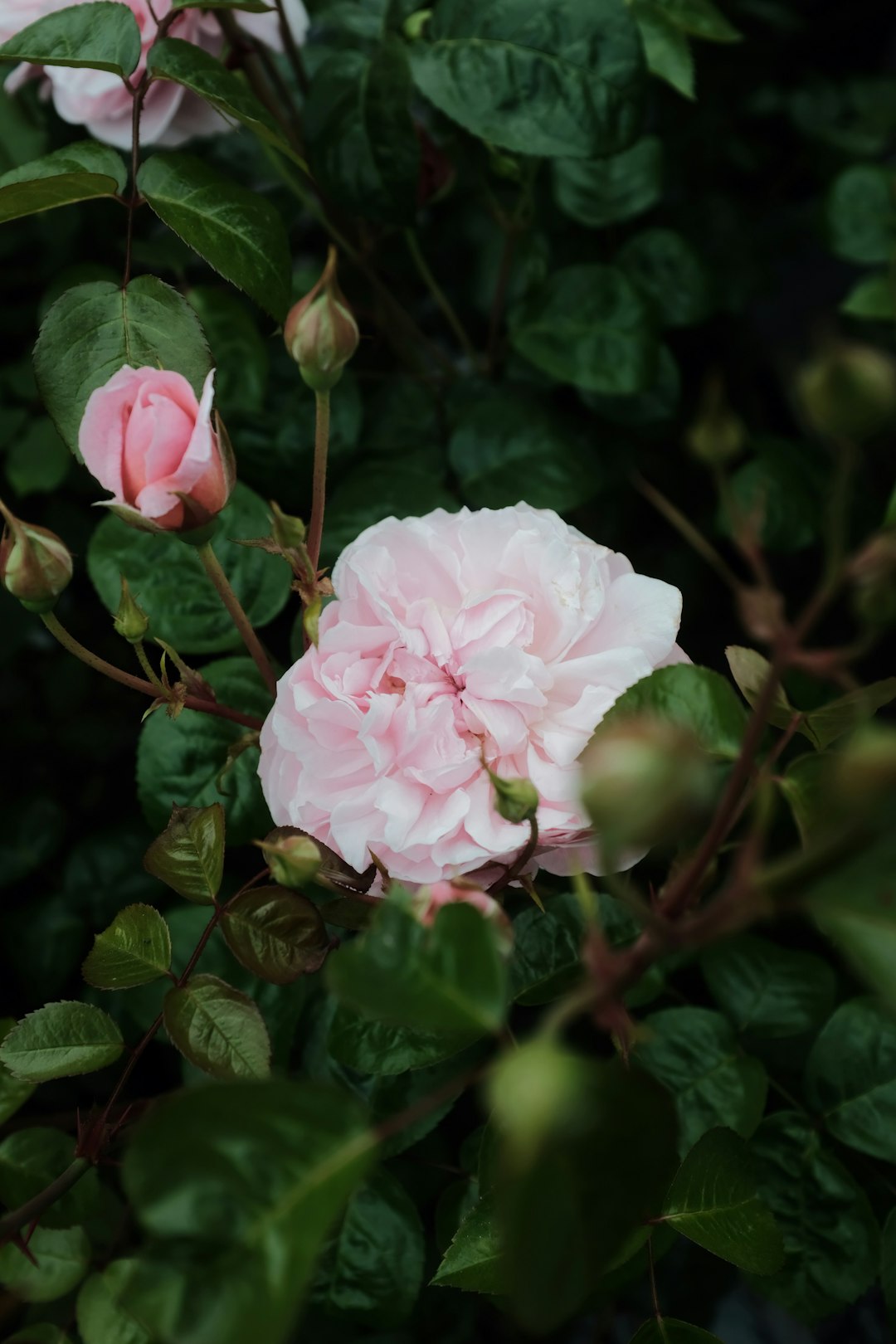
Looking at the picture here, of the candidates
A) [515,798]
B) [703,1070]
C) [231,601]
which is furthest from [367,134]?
[703,1070]

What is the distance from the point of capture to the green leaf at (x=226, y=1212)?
0.81ft

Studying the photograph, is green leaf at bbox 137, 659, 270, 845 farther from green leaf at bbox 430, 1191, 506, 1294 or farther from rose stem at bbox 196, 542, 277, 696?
green leaf at bbox 430, 1191, 506, 1294

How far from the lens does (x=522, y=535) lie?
1.48 feet

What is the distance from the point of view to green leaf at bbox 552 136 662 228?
0.82 m

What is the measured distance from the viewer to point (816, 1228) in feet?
1.78

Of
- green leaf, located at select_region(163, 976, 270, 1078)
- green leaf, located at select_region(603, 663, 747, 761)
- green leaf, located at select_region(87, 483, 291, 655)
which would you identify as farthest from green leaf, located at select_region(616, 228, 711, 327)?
green leaf, located at select_region(163, 976, 270, 1078)

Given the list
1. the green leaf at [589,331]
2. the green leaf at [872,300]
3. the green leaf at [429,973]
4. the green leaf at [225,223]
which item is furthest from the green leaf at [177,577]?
the green leaf at [872,300]

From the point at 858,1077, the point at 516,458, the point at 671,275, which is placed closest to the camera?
the point at 858,1077

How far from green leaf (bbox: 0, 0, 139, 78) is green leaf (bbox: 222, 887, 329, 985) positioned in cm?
39

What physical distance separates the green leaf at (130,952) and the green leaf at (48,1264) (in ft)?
0.44

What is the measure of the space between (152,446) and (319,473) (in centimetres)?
8

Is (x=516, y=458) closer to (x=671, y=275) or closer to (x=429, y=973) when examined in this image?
(x=671, y=275)

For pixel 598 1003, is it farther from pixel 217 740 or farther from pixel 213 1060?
pixel 217 740

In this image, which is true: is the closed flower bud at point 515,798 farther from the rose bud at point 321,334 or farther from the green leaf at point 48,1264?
the green leaf at point 48,1264
